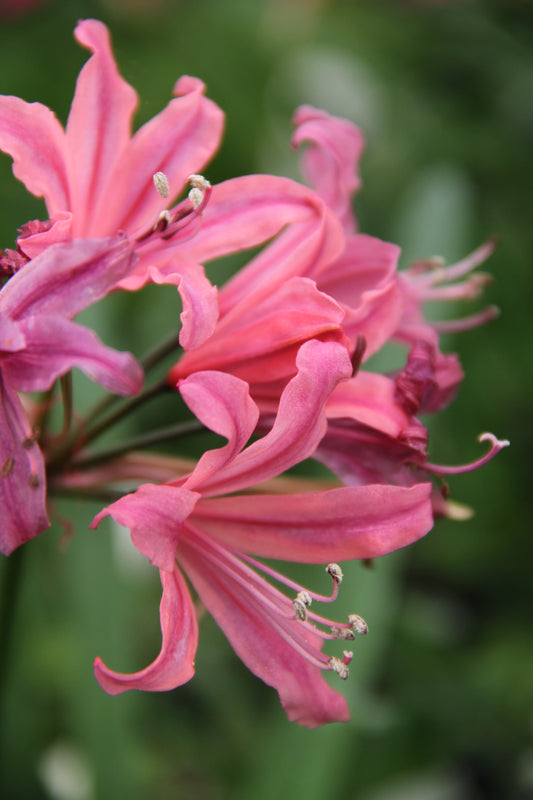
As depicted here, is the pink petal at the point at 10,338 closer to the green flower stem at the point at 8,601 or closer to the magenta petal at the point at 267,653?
the magenta petal at the point at 267,653

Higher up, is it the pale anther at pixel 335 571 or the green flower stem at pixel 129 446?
the pale anther at pixel 335 571

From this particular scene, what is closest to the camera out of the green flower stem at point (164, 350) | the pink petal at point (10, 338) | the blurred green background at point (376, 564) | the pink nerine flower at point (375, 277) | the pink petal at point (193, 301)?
the pink petal at point (10, 338)

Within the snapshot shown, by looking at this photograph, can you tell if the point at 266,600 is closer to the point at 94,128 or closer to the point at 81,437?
the point at 81,437

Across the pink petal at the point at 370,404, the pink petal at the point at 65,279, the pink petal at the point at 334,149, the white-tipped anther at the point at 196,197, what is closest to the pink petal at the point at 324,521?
the pink petal at the point at 370,404

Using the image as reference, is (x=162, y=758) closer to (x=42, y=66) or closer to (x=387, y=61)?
(x=42, y=66)

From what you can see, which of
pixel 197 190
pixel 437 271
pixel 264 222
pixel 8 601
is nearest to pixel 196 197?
pixel 197 190

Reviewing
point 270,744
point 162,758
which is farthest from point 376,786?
point 162,758
